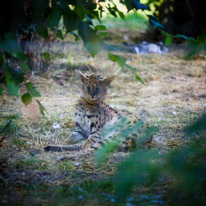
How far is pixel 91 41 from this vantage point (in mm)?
2623

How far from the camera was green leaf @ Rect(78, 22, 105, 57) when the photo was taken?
257 cm

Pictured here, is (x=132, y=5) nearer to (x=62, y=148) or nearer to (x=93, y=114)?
(x=62, y=148)

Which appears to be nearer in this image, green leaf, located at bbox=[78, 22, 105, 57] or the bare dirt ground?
green leaf, located at bbox=[78, 22, 105, 57]

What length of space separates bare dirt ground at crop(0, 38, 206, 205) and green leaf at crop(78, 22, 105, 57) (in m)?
1.17

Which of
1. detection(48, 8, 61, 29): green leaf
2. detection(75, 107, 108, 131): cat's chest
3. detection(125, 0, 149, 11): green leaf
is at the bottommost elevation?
detection(75, 107, 108, 131): cat's chest

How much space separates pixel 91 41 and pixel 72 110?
3.52m

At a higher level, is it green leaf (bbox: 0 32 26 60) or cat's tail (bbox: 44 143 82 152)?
green leaf (bbox: 0 32 26 60)

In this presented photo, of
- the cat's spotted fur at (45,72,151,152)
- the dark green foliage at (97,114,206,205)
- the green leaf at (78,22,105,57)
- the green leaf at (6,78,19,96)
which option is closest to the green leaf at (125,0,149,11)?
the green leaf at (78,22,105,57)

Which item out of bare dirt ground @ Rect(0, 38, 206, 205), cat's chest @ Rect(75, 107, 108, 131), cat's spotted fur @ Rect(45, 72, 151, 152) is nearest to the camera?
bare dirt ground @ Rect(0, 38, 206, 205)

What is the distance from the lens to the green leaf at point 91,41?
2.57 meters

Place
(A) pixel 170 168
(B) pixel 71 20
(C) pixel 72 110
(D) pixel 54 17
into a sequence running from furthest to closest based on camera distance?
(C) pixel 72 110, (B) pixel 71 20, (D) pixel 54 17, (A) pixel 170 168

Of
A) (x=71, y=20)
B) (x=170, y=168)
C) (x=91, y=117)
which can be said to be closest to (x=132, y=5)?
(x=71, y=20)

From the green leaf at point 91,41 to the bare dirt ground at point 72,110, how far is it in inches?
46.0

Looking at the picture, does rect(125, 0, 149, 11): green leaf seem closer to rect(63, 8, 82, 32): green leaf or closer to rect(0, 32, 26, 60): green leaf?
rect(63, 8, 82, 32): green leaf
